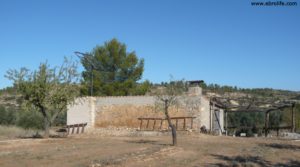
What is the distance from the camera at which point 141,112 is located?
33.2 m

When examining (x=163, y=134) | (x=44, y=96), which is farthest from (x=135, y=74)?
(x=44, y=96)

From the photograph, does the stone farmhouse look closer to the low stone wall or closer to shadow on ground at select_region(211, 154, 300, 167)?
the low stone wall

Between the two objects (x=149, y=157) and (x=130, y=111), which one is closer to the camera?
(x=149, y=157)

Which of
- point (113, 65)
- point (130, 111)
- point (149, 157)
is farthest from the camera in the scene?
point (113, 65)

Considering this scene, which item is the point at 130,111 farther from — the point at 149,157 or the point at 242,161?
the point at 242,161

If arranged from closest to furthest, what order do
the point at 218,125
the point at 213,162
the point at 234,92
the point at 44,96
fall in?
the point at 213,162 < the point at 44,96 < the point at 218,125 < the point at 234,92

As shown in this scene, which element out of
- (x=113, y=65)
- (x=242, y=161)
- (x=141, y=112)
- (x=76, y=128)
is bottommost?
(x=242, y=161)

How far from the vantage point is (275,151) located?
19.8 metres

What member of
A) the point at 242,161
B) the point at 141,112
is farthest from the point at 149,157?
the point at 141,112

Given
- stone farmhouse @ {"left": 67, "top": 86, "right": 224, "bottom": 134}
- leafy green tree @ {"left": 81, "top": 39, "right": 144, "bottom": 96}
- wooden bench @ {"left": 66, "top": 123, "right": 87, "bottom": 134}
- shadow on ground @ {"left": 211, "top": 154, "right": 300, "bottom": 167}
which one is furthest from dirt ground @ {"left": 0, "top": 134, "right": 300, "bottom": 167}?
leafy green tree @ {"left": 81, "top": 39, "right": 144, "bottom": 96}

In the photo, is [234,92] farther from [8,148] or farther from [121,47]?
[8,148]

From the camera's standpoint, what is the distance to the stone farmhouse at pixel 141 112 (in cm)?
3145

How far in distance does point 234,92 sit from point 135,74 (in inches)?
1349

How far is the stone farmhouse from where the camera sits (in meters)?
31.5
